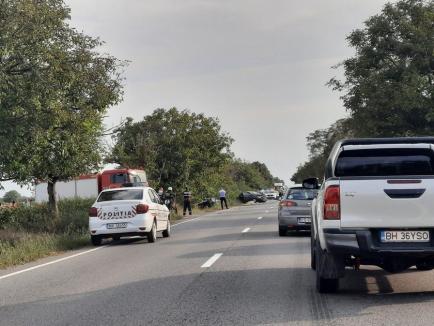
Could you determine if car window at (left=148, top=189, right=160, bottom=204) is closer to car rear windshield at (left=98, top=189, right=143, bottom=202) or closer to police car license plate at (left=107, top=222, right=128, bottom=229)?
car rear windshield at (left=98, top=189, right=143, bottom=202)

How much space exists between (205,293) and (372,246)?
2.46 m

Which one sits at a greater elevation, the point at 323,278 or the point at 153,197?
the point at 153,197

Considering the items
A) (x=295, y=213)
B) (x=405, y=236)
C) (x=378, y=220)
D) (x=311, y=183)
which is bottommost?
(x=405, y=236)

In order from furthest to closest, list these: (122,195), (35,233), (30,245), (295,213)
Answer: (35,233) < (295,213) < (122,195) < (30,245)

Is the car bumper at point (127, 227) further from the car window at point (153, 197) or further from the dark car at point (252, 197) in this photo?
the dark car at point (252, 197)

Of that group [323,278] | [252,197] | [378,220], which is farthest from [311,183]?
[252,197]

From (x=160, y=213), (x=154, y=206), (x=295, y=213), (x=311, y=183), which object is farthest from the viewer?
(x=160, y=213)

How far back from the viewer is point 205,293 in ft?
30.0

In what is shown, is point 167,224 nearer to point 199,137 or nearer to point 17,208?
point 17,208

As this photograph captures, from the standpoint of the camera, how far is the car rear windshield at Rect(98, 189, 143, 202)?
729 inches

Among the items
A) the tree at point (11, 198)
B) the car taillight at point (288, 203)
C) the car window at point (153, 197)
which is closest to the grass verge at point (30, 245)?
the car window at point (153, 197)

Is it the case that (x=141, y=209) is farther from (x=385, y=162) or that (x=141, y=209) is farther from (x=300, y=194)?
(x=385, y=162)

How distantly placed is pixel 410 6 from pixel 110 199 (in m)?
19.9

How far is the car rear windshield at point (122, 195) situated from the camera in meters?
18.5
